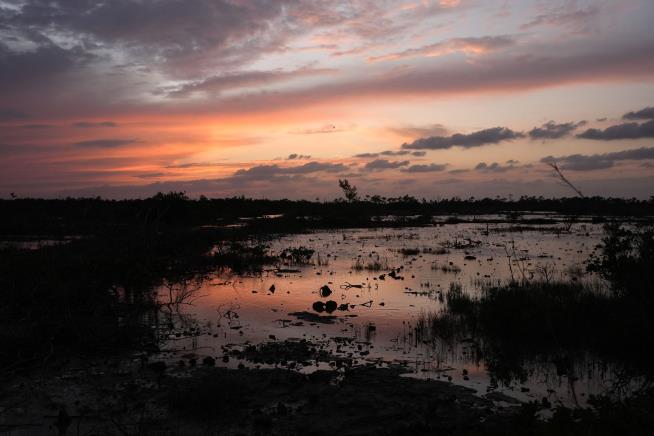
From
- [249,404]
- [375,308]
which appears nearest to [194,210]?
[375,308]

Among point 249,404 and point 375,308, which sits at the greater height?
point 375,308

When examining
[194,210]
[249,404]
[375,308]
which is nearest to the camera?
[249,404]

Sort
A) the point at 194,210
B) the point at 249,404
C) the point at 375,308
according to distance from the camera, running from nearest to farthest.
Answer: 1. the point at 249,404
2. the point at 375,308
3. the point at 194,210

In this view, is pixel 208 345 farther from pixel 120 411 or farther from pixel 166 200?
pixel 166 200

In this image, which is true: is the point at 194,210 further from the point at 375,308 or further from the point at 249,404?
the point at 249,404

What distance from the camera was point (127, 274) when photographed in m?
18.8

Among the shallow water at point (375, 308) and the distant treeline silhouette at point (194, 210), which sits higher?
the distant treeline silhouette at point (194, 210)

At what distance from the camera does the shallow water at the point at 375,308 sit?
9820 mm

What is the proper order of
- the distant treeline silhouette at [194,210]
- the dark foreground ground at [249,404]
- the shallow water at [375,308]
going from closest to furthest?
the dark foreground ground at [249,404] → the shallow water at [375,308] → the distant treeline silhouette at [194,210]

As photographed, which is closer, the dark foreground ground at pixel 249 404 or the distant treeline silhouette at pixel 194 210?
the dark foreground ground at pixel 249 404

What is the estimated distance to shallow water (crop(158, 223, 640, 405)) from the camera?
9.82 metres

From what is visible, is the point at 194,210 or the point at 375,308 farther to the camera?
the point at 194,210

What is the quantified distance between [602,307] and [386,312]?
563cm

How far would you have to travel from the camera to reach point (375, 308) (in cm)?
1576
